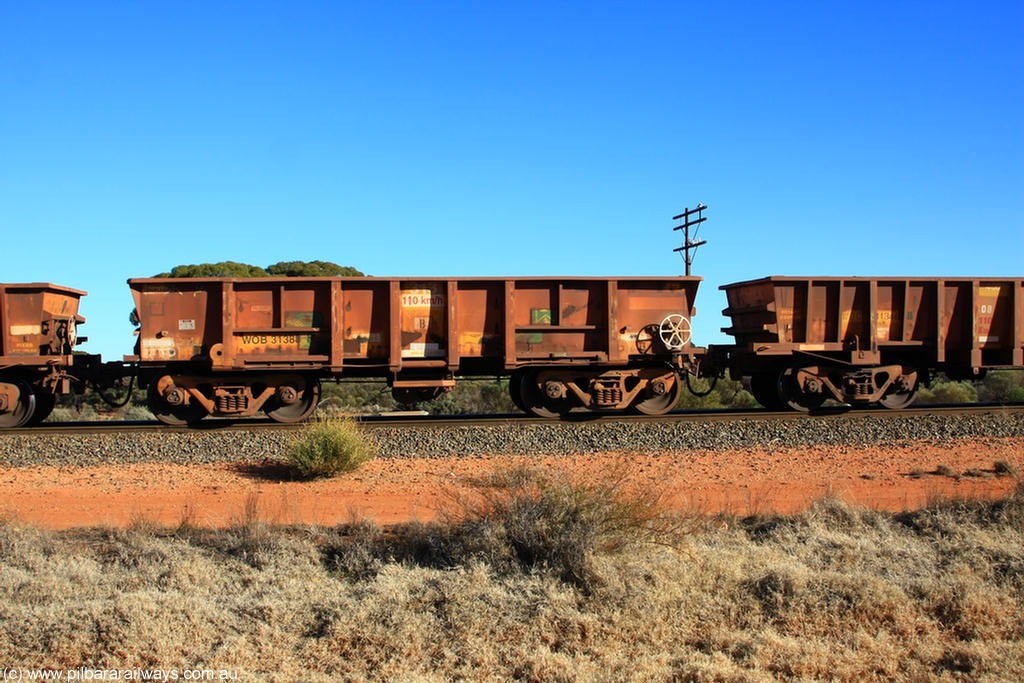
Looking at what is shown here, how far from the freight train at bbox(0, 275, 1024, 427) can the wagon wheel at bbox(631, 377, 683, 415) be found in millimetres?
38

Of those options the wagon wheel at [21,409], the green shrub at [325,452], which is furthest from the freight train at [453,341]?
the green shrub at [325,452]

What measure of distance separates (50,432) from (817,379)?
13788mm

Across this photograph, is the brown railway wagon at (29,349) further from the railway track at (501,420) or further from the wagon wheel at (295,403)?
the wagon wheel at (295,403)

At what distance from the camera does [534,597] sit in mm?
5426

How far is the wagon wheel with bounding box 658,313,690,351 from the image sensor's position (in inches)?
537

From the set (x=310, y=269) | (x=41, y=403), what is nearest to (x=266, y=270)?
(x=310, y=269)

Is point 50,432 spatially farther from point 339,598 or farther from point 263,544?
point 339,598

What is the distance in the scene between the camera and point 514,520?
6.32m

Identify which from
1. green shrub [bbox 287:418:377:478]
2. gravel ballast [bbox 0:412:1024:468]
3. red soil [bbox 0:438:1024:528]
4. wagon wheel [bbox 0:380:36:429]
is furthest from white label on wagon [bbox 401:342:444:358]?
wagon wheel [bbox 0:380:36:429]

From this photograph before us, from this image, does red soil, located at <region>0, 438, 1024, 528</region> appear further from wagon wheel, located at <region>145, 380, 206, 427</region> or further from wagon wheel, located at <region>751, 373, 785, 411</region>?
wagon wheel, located at <region>751, 373, 785, 411</region>

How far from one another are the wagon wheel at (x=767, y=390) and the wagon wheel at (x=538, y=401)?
4391 millimetres

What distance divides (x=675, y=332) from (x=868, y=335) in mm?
4114

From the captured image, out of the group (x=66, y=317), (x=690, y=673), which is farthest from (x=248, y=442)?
(x=690, y=673)

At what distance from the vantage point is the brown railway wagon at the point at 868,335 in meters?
14.4
